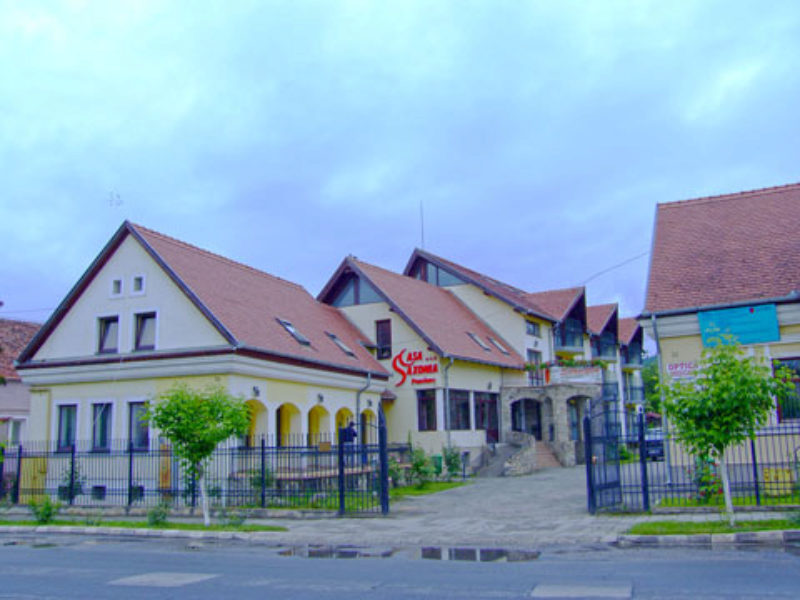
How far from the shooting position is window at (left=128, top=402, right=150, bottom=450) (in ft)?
73.7

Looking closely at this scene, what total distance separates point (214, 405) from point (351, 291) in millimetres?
18118

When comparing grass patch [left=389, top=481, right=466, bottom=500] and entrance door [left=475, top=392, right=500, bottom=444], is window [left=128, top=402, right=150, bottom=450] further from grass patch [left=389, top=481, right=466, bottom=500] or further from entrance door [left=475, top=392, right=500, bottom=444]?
entrance door [left=475, top=392, right=500, bottom=444]

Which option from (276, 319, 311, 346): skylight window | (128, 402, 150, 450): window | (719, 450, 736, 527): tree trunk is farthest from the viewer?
(276, 319, 311, 346): skylight window

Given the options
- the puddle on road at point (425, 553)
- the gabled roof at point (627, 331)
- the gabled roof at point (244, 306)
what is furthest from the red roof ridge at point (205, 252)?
the gabled roof at point (627, 331)

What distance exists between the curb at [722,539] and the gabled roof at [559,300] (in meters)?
27.5

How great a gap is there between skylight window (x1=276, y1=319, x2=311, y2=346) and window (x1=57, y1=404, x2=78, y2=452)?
706 centimetres

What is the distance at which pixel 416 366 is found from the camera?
3145 cm

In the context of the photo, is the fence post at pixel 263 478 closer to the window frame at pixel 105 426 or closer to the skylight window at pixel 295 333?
the window frame at pixel 105 426

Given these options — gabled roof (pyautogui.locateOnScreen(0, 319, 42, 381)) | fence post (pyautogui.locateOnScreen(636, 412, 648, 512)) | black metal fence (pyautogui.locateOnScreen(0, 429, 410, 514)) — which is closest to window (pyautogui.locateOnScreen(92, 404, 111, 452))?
black metal fence (pyautogui.locateOnScreen(0, 429, 410, 514))

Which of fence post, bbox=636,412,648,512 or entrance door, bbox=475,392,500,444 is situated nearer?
fence post, bbox=636,412,648,512

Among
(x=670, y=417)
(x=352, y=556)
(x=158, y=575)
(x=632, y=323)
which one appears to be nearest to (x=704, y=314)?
(x=670, y=417)

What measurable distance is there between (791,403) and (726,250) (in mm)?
4581

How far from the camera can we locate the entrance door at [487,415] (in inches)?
1305

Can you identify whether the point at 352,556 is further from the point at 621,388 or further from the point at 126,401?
the point at 621,388
